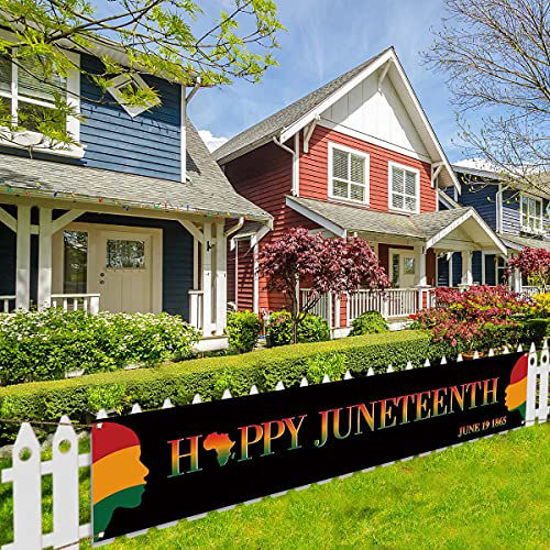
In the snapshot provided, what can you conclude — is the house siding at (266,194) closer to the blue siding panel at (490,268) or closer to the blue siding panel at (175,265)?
the blue siding panel at (175,265)

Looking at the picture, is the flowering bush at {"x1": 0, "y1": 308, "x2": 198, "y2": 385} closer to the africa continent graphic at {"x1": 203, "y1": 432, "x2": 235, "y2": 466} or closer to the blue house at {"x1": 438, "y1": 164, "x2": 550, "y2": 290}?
the africa continent graphic at {"x1": 203, "y1": 432, "x2": 235, "y2": 466}

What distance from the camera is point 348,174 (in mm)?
14031

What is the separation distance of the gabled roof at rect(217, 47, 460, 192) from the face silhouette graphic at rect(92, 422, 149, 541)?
36.0ft

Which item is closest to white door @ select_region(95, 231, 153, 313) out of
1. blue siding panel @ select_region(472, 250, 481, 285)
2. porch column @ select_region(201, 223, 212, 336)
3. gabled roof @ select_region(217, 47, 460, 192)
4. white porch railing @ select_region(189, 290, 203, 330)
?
white porch railing @ select_region(189, 290, 203, 330)

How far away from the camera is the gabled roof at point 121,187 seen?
6.91 m

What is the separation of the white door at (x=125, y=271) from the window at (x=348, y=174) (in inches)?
265

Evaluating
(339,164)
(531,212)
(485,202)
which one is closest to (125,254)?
(339,164)

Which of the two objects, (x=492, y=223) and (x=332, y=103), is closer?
(x=332, y=103)

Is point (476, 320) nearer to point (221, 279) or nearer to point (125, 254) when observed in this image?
point (221, 279)

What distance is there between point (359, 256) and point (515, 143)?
3919mm

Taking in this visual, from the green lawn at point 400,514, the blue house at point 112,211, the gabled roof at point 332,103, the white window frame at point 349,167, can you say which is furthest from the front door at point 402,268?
the green lawn at point 400,514

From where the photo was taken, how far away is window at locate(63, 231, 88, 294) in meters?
8.95

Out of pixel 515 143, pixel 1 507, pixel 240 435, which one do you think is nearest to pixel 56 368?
pixel 1 507

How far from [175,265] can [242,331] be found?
248cm
